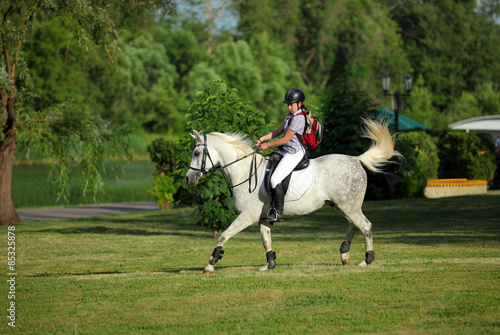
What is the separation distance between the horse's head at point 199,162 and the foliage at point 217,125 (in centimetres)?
506

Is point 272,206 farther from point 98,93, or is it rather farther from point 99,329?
point 98,93

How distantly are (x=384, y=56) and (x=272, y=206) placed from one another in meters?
72.8

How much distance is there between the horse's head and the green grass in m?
1.59

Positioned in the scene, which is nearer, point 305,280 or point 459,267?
point 305,280

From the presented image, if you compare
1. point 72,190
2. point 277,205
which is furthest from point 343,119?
point 72,190

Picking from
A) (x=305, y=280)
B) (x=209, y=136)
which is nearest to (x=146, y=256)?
(x=209, y=136)

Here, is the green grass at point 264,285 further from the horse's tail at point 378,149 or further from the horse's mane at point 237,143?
the horse's mane at point 237,143

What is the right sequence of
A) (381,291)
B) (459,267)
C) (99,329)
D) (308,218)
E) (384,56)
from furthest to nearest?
1. (384,56)
2. (308,218)
3. (459,267)
4. (381,291)
5. (99,329)

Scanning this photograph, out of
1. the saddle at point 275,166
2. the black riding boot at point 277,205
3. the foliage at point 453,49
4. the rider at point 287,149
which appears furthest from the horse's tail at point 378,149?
the foliage at point 453,49

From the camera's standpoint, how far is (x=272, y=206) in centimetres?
1037

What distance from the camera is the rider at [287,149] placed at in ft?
33.6

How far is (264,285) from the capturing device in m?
9.27

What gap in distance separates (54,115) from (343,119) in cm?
948

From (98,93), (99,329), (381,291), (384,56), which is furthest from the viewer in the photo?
(384,56)
